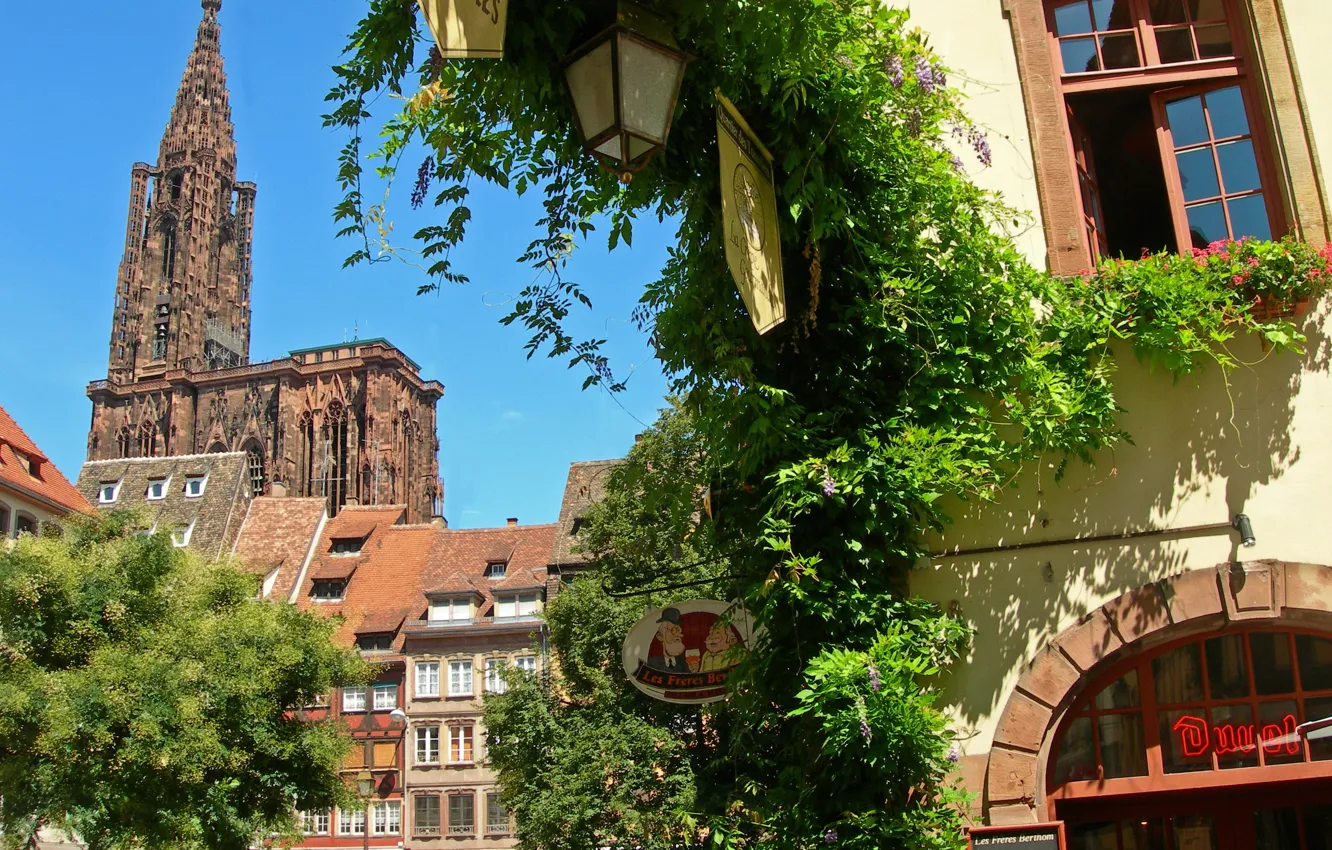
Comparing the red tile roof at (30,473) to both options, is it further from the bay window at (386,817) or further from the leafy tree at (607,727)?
the leafy tree at (607,727)

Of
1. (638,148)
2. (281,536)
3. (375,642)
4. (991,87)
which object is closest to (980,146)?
(991,87)

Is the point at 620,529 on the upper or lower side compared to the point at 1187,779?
upper

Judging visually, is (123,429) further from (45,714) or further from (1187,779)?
(1187,779)

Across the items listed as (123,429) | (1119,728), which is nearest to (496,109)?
(1119,728)

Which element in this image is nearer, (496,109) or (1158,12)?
(496,109)

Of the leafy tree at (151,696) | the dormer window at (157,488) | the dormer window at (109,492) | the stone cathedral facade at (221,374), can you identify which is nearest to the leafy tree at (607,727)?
the leafy tree at (151,696)

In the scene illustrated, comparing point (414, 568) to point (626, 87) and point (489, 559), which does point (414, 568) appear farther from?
point (626, 87)

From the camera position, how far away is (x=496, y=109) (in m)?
5.24

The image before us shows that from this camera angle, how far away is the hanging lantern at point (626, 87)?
13.9ft

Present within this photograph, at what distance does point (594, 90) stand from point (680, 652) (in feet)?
14.0

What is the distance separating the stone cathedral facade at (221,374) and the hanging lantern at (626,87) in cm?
8477

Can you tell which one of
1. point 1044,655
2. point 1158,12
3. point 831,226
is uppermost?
point 1158,12

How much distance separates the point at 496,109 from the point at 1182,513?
3556 mm

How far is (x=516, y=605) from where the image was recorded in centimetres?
4303
